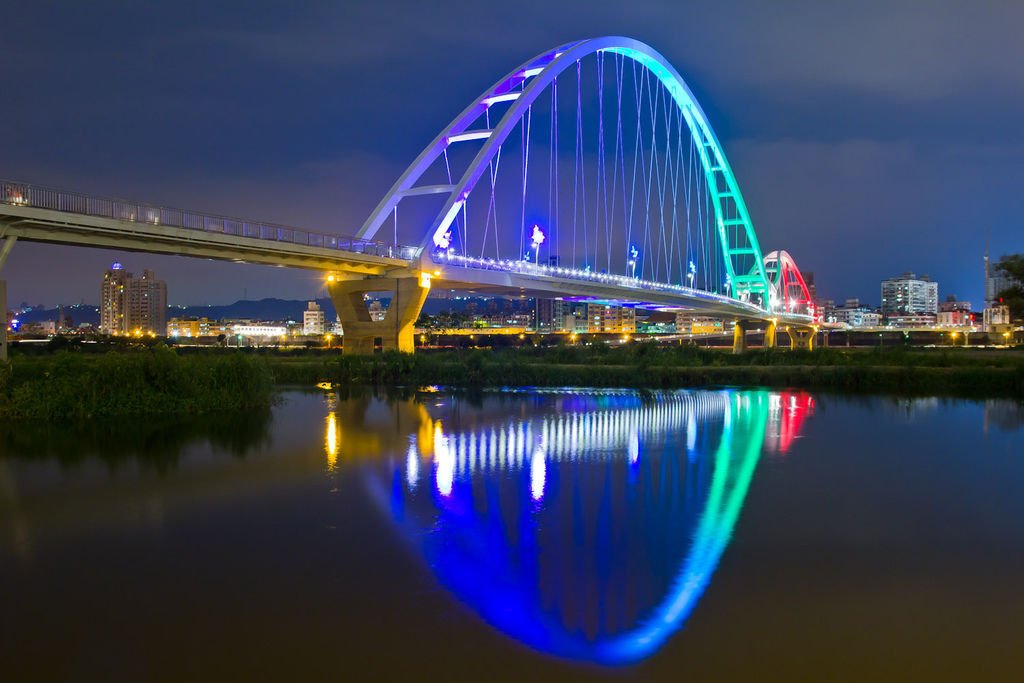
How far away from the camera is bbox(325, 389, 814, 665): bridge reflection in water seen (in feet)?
22.7

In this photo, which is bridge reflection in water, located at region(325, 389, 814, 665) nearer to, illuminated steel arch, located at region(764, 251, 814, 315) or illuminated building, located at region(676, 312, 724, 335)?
illuminated steel arch, located at region(764, 251, 814, 315)

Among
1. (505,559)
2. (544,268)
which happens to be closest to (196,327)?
(544,268)

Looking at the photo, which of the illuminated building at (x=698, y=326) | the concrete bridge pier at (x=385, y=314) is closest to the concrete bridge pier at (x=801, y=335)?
the illuminated building at (x=698, y=326)

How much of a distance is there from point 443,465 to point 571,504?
3.57 m

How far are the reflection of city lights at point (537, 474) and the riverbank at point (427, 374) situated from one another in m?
10.3

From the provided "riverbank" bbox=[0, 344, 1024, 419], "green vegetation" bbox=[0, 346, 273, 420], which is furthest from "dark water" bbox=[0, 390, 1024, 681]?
"riverbank" bbox=[0, 344, 1024, 419]

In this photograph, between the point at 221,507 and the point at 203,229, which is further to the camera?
the point at 203,229

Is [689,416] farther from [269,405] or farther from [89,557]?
[89,557]

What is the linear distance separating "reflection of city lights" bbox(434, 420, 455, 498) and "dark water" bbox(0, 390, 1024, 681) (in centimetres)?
12

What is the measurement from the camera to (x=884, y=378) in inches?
1213

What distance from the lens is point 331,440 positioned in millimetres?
16906

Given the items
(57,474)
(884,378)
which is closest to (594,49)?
(884,378)

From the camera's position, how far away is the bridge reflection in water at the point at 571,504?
6910mm

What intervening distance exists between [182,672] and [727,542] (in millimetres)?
5842
